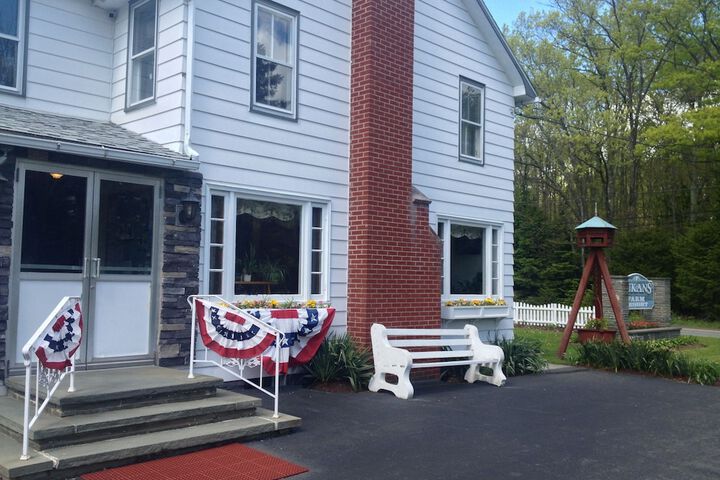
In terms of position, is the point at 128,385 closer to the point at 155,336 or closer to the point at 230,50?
the point at 155,336

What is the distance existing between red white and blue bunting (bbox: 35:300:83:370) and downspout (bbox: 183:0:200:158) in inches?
106

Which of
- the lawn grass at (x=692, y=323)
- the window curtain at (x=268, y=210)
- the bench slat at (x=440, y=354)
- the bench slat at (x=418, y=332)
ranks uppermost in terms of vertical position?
the window curtain at (x=268, y=210)

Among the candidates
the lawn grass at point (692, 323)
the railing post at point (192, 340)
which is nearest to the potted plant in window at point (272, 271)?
the railing post at point (192, 340)

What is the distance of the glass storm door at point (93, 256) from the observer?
719 centimetres

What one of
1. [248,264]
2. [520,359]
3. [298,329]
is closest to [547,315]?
[520,359]

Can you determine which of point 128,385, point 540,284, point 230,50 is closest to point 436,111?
point 230,50

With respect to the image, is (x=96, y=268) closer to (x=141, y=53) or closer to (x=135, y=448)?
(x=135, y=448)

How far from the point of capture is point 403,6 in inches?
423

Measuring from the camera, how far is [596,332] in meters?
15.0

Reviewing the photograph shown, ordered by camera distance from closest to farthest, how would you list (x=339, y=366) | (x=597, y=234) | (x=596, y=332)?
(x=339, y=366)
(x=597, y=234)
(x=596, y=332)

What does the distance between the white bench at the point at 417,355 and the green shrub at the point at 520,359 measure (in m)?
0.55

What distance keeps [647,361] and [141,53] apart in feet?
31.1

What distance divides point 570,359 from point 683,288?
638 inches

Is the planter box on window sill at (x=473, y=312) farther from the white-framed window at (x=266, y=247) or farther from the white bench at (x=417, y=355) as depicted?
the white-framed window at (x=266, y=247)
